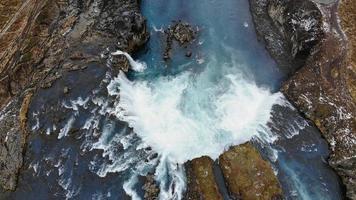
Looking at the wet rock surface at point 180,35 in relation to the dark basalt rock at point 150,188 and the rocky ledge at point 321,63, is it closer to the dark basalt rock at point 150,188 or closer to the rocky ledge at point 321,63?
the rocky ledge at point 321,63

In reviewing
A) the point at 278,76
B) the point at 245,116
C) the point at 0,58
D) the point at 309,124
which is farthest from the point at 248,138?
the point at 0,58

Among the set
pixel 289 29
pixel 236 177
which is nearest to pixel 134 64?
pixel 236 177

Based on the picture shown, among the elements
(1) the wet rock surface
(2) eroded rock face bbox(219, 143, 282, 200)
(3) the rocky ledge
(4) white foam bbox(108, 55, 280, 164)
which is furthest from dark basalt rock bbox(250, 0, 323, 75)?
(2) eroded rock face bbox(219, 143, 282, 200)

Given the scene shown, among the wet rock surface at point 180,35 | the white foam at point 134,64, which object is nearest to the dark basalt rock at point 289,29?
the wet rock surface at point 180,35

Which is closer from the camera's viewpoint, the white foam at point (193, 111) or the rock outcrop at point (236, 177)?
the rock outcrop at point (236, 177)

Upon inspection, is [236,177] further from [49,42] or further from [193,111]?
[49,42]

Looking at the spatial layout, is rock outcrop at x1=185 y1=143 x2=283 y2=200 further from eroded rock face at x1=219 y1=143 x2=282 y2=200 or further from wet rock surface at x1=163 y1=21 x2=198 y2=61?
wet rock surface at x1=163 y1=21 x2=198 y2=61
